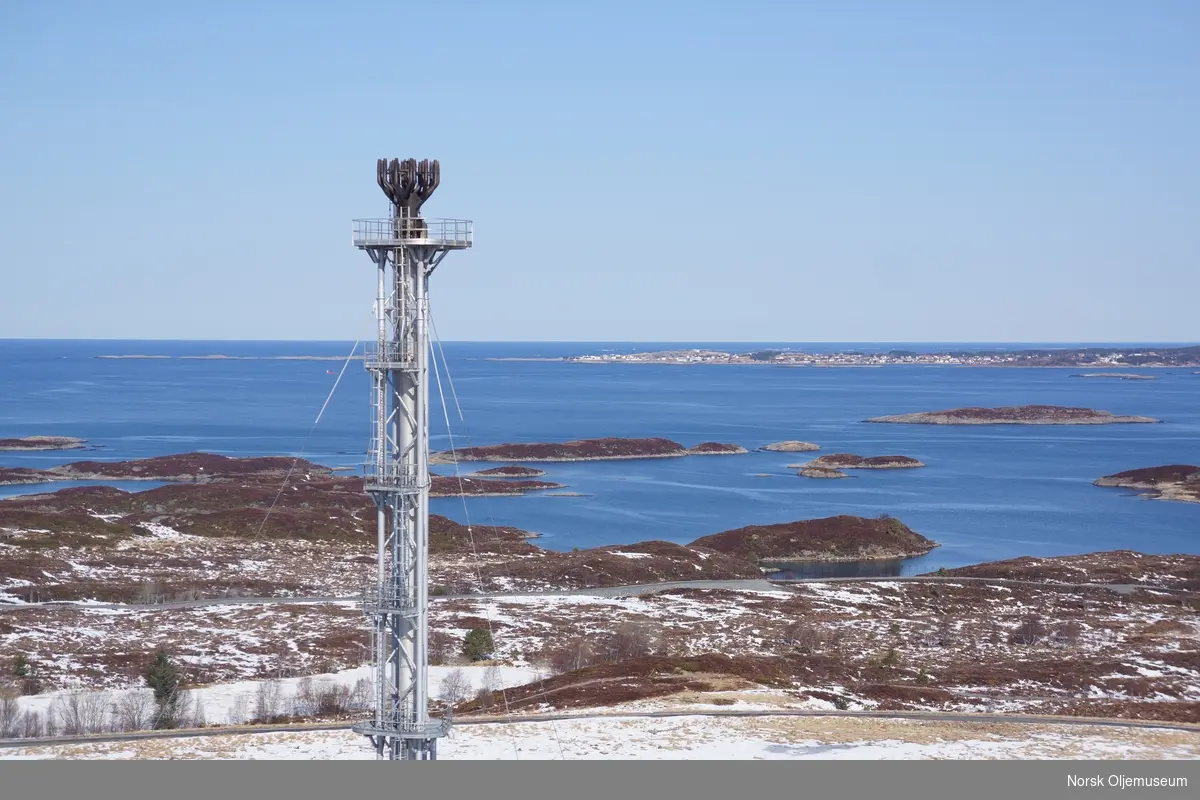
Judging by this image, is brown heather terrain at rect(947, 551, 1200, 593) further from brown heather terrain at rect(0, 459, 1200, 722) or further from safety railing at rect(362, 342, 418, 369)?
safety railing at rect(362, 342, 418, 369)

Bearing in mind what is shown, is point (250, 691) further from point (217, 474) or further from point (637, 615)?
point (217, 474)

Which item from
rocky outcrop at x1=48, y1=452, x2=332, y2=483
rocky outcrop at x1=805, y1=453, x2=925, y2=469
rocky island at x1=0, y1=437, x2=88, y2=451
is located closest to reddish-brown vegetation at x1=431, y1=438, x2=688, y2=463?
rocky outcrop at x1=805, y1=453, x2=925, y2=469

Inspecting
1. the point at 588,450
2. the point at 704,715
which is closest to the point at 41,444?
the point at 588,450

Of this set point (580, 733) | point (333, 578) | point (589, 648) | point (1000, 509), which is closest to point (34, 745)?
point (580, 733)

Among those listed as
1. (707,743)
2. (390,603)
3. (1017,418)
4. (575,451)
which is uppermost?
(390,603)

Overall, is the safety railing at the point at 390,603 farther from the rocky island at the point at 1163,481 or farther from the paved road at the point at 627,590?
the rocky island at the point at 1163,481
